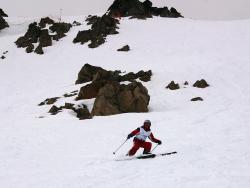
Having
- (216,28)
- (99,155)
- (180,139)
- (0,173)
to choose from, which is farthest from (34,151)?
(216,28)

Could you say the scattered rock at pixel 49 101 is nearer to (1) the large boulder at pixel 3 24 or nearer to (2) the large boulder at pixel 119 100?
(2) the large boulder at pixel 119 100

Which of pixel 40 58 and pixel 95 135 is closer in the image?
pixel 95 135

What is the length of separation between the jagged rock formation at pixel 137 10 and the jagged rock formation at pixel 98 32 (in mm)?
11419

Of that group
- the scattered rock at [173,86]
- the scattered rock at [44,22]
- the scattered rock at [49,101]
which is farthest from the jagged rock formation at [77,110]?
the scattered rock at [44,22]

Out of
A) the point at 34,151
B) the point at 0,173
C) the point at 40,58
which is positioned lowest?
the point at 40,58

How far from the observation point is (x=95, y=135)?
75.1ft

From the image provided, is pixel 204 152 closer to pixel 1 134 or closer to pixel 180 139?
pixel 180 139

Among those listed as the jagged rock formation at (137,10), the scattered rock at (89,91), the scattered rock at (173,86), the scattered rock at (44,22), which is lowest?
the scattered rock at (173,86)

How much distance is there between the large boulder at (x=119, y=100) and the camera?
29.6 metres

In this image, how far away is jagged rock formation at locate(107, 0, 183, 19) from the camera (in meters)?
76.3

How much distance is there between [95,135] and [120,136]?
163cm

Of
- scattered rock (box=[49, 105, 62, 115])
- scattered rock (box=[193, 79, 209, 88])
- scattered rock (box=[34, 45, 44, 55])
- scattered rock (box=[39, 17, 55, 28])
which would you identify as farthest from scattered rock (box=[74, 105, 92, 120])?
scattered rock (box=[39, 17, 55, 28])

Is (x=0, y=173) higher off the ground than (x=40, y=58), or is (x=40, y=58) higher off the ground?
(x=0, y=173)

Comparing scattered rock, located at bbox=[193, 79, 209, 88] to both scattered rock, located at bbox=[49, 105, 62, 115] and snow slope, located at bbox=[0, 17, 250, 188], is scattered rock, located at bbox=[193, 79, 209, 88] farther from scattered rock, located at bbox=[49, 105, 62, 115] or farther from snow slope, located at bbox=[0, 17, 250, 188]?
scattered rock, located at bbox=[49, 105, 62, 115]
